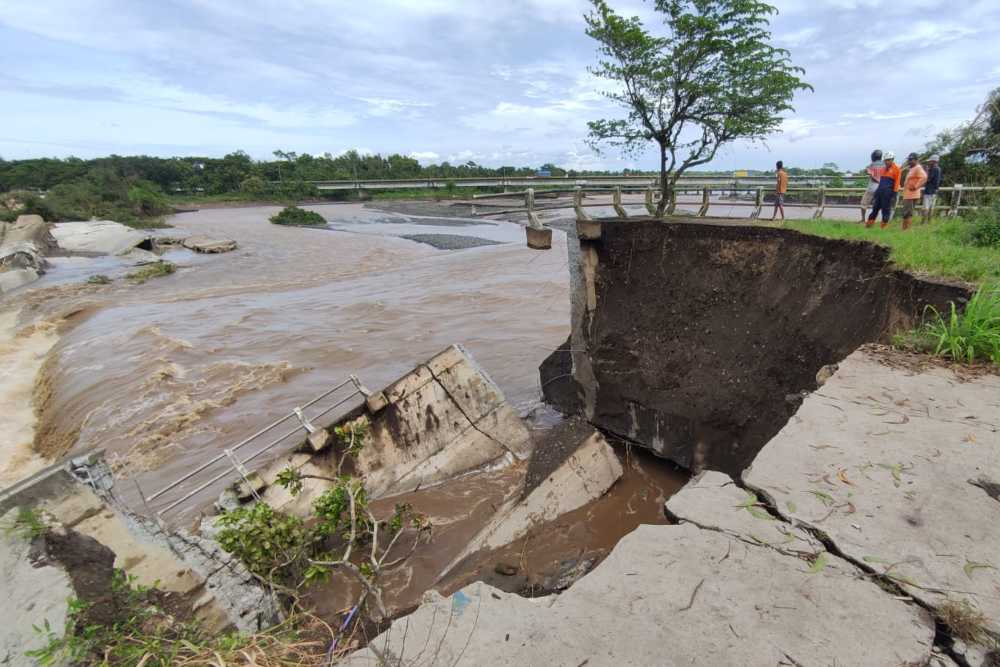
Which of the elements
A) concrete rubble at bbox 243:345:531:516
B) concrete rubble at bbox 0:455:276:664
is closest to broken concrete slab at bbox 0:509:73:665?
concrete rubble at bbox 0:455:276:664

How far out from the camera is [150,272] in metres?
20.2

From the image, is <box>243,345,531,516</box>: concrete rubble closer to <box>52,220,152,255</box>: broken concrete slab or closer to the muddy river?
the muddy river

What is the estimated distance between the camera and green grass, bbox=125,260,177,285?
19469 millimetres

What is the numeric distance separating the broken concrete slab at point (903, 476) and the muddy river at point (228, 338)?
18.4ft

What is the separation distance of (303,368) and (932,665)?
10666 mm

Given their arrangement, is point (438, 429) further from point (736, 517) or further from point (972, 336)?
point (972, 336)

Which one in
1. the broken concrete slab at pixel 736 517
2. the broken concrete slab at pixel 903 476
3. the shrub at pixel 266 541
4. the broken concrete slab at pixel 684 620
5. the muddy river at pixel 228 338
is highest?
the broken concrete slab at pixel 903 476

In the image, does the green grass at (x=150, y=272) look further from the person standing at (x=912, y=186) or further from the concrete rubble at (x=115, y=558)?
the person standing at (x=912, y=186)

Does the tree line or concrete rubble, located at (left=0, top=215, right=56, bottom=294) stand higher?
the tree line

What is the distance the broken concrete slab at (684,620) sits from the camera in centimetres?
156

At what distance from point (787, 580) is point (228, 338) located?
44.2ft

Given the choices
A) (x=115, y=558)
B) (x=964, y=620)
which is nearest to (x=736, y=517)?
(x=964, y=620)

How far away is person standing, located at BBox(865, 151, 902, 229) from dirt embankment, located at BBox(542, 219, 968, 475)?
328cm

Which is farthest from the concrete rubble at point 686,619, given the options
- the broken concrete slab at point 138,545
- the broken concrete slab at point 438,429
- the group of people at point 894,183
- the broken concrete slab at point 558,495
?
the group of people at point 894,183
